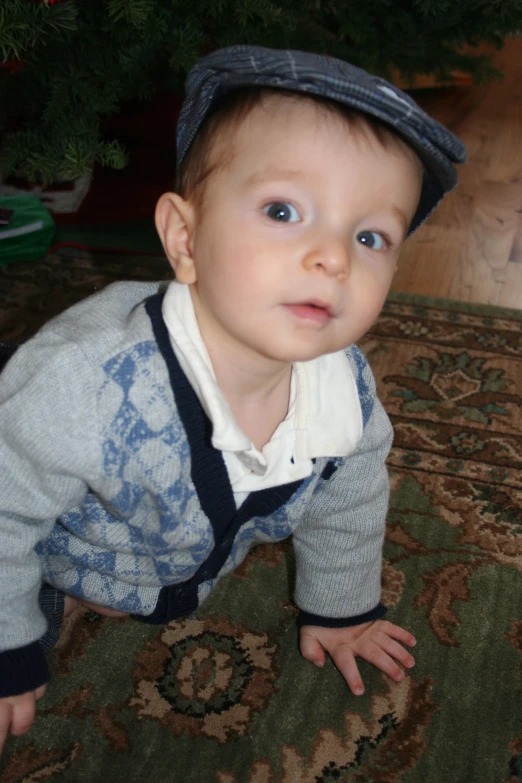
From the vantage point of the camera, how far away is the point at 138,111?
1935mm

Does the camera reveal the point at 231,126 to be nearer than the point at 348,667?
Yes

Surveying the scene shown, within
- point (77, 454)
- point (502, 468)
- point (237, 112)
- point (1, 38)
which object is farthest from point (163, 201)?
point (502, 468)

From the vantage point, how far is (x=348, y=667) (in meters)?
0.88

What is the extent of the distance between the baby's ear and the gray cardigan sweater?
4cm

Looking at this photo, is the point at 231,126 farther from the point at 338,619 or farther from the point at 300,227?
the point at 338,619

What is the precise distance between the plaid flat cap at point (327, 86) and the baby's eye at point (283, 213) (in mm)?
97

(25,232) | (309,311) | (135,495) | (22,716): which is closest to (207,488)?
(135,495)

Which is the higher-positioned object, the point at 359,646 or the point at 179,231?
the point at 179,231

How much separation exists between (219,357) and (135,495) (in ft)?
0.53

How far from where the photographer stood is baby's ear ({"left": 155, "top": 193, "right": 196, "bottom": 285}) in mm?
727

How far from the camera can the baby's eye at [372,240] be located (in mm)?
675

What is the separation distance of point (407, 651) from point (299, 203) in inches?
22.3

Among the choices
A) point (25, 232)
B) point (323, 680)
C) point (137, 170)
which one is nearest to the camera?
point (323, 680)

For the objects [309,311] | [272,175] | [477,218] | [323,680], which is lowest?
[323,680]
